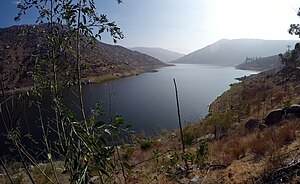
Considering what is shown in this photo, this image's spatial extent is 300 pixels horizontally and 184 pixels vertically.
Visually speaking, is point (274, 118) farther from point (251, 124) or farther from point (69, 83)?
point (69, 83)

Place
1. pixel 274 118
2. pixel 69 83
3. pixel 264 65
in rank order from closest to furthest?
1. pixel 69 83
2. pixel 274 118
3. pixel 264 65

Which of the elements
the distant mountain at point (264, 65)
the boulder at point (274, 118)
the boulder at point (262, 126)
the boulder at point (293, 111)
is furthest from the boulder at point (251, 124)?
the distant mountain at point (264, 65)

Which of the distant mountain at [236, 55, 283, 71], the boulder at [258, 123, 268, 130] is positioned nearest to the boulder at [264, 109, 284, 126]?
the boulder at [258, 123, 268, 130]

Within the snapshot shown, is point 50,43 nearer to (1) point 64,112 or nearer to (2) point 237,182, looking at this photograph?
(1) point 64,112

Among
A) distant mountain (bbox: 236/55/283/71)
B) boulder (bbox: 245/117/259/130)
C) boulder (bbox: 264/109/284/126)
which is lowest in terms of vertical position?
boulder (bbox: 245/117/259/130)

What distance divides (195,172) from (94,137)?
4.07 metres

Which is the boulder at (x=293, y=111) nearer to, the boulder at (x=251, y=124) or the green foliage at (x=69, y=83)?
the boulder at (x=251, y=124)

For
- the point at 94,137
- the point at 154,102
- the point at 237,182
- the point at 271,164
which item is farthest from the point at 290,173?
the point at 154,102

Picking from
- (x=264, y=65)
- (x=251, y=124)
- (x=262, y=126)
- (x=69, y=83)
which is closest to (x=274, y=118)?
(x=262, y=126)

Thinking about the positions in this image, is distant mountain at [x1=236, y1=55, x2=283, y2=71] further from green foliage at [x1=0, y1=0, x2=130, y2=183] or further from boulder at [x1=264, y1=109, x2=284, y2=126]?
green foliage at [x1=0, y1=0, x2=130, y2=183]

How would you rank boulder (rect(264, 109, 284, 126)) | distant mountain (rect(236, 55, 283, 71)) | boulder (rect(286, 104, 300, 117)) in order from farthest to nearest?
distant mountain (rect(236, 55, 283, 71)) < boulder (rect(264, 109, 284, 126)) < boulder (rect(286, 104, 300, 117))

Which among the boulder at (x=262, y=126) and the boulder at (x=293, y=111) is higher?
the boulder at (x=293, y=111)

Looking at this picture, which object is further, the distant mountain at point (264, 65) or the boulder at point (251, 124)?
the distant mountain at point (264, 65)

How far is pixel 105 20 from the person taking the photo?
1.98 metres
